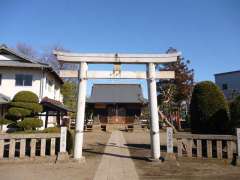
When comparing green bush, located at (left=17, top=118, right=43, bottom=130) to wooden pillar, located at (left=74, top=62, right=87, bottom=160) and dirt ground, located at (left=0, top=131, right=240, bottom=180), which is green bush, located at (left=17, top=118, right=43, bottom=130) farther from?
wooden pillar, located at (left=74, top=62, right=87, bottom=160)

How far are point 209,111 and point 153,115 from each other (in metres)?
2.68

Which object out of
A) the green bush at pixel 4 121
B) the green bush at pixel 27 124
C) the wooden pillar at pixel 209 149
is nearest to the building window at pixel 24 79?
the green bush at pixel 4 121

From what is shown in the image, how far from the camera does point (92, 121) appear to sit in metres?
32.8

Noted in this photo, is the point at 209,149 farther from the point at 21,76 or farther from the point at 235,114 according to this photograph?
the point at 21,76

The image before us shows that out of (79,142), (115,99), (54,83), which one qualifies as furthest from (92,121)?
(79,142)

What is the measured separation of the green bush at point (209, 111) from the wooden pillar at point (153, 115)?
7.58ft

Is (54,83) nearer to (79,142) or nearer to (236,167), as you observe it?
(79,142)

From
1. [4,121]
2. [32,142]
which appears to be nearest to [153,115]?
[32,142]

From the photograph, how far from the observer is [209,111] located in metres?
9.78

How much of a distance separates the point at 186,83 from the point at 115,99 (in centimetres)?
1046

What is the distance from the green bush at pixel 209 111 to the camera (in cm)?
966

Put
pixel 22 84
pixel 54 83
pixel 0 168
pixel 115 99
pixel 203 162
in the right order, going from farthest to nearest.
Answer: pixel 115 99 < pixel 54 83 < pixel 22 84 < pixel 203 162 < pixel 0 168

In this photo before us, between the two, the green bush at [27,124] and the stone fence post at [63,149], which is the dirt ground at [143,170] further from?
the green bush at [27,124]

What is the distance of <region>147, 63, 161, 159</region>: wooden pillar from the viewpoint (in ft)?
28.7
